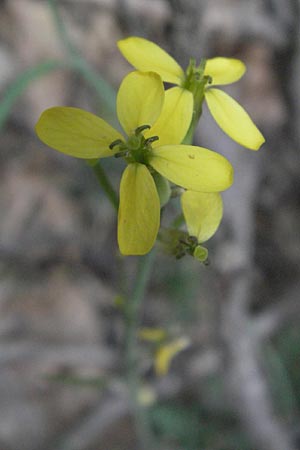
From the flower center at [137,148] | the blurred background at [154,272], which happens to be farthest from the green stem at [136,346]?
the flower center at [137,148]

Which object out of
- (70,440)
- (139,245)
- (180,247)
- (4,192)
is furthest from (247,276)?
(4,192)

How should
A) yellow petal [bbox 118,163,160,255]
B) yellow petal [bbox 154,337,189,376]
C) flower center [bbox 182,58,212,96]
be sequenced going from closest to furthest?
yellow petal [bbox 118,163,160,255] → flower center [bbox 182,58,212,96] → yellow petal [bbox 154,337,189,376]

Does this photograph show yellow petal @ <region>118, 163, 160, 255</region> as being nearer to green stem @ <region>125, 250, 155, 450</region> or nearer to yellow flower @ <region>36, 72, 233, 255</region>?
yellow flower @ <region>36, 72, 233, 255</region>

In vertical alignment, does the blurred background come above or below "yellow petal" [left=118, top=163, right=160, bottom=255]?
above

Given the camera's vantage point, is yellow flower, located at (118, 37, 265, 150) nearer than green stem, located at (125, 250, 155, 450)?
Yes

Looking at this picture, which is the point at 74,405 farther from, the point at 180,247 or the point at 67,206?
the point at 180,247

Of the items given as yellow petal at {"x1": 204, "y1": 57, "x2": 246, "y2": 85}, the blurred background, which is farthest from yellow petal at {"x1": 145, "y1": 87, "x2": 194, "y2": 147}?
the blurred background

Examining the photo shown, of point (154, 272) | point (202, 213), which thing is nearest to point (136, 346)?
point (154, 272)
